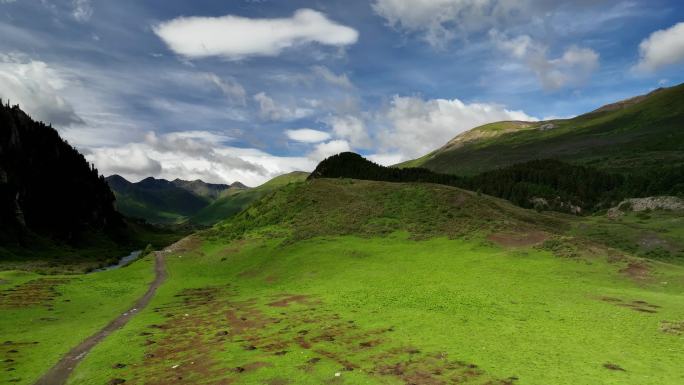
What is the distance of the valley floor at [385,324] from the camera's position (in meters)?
22.5

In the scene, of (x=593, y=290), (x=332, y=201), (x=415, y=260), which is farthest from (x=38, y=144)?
(x=593, y=290)

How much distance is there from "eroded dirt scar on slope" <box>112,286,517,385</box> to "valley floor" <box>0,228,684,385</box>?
13 centimetres

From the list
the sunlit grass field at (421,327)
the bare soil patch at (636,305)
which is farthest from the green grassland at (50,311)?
the bare soil patch at (636,305)

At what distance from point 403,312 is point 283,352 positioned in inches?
508

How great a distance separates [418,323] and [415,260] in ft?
104

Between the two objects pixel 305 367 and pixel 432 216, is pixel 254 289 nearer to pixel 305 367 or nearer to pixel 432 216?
pixel 305 367

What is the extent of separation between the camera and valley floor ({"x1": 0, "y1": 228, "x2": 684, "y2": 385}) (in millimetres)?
22516

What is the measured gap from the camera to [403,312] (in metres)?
36.1

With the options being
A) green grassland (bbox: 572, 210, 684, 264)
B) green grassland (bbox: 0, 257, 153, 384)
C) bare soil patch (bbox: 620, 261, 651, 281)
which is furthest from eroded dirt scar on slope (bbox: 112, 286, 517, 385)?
green grassland (bbox: 572, 210, 684, 264)

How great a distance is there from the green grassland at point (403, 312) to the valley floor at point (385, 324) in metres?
0.16

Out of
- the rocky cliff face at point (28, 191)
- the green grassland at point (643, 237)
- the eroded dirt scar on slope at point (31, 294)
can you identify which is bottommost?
the green grassland at point (643, 237)

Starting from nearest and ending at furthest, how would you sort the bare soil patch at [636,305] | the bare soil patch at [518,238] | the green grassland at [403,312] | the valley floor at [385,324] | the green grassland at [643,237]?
the valley floor at [385,324] < the green grassland at [403,312] < the bare soil patch at [636,305] < the bare soil patch at [518,238] < the green grassland at [643,237]

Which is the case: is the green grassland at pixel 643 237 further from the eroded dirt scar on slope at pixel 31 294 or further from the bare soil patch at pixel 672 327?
the eroded dirt scar on slope at pixel 31 294

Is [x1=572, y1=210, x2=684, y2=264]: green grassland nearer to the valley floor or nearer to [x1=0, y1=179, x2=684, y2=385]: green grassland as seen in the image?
[x1=0, y1=179, x2=684, y2=385]: green grassland
